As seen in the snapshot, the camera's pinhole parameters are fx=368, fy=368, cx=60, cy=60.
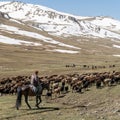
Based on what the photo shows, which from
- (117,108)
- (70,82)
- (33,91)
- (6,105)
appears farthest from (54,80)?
(117,108)

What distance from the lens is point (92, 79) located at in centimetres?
3897

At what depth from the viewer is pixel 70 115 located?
22.0m

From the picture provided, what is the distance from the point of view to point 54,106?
26.3 meters

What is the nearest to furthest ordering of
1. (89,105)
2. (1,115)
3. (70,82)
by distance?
(1,115), (89,105), (70,82)

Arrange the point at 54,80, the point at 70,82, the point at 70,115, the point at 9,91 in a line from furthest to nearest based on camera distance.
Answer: the point at 54,80 < the point at 70,82 < the point at 9,91 < the point at 70,115

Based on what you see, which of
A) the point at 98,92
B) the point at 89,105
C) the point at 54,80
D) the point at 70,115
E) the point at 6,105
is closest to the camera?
the point at 70,115

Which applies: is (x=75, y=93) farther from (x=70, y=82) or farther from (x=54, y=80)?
(x=54, y=80)

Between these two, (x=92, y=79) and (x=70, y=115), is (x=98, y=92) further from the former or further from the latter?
(x=70, y=115)

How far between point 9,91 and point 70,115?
16.2 meters

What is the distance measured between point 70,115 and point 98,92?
10.4 metres

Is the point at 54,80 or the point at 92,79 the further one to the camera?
the point at 54,80

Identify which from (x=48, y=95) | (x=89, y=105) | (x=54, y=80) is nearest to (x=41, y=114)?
(x=89, y=105)

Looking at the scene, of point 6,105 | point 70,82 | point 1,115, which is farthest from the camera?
point 70,82

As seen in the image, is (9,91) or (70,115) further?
(9,91)
